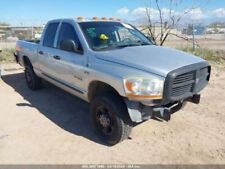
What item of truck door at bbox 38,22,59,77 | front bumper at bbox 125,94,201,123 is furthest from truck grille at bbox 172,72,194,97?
truck door at bbox 38,22,59,77

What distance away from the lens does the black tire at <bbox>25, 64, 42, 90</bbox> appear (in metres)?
6.96

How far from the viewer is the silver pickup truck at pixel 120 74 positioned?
11.3 feet

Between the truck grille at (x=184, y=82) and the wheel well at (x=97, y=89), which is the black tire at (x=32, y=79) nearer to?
the wheel well at (x=97, y=89)

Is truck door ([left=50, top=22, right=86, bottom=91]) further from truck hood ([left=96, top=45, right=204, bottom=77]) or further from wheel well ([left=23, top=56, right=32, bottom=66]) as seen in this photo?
wheel well ([left=23, top=56, right=32, bottom=66])

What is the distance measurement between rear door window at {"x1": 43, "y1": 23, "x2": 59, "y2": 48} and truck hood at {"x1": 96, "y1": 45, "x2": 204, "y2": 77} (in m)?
1.85

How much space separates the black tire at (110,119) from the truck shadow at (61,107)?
23cm

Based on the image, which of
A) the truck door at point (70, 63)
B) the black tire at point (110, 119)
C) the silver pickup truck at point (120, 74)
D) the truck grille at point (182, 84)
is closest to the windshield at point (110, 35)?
the silver pickup truck at point (120, 74)

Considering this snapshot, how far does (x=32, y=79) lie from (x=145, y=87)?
4544 millimetres

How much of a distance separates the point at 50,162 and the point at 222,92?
16.1 ft

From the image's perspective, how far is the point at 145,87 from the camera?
3385mm

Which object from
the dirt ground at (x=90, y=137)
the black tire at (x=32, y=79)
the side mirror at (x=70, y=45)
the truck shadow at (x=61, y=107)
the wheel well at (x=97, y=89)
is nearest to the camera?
the dirt ground at (x=90, y=137)

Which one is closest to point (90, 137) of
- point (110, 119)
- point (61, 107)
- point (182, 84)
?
point (110, 119)

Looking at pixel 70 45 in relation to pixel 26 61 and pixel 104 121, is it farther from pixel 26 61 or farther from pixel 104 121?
pixel 26 61

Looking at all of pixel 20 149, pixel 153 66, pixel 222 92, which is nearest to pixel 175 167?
pixel 153 66
